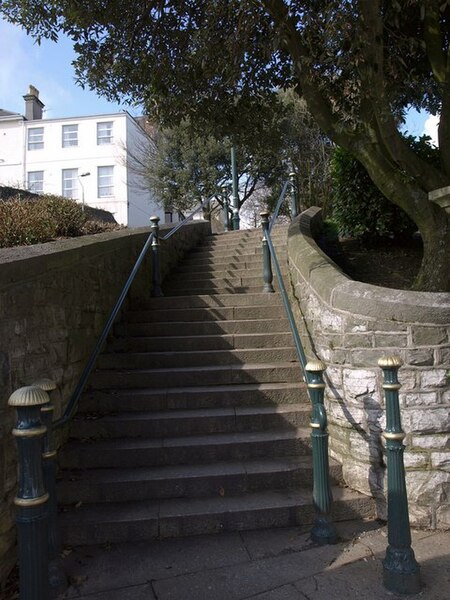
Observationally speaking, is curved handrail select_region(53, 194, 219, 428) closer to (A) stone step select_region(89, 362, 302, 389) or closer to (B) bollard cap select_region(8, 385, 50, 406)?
(A) stone step select_region(89, 362, 302, 389)

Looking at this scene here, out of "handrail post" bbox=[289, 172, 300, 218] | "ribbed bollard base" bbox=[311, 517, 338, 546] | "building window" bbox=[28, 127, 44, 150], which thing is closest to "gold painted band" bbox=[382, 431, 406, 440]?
"ribbed bollard base" bbox=[311, 517, 338, 546]

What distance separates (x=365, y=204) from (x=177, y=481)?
517cm

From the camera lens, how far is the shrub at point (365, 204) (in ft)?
23.5

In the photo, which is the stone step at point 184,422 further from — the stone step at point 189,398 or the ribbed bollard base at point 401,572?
the ribbed bollard base at point 401,572

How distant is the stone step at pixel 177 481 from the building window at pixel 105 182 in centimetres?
2610

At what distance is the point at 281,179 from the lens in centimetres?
2222

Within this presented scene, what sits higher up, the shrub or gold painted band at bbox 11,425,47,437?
Answer: the shrub

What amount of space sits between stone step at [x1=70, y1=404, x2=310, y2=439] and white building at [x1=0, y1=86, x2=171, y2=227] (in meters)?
24.0

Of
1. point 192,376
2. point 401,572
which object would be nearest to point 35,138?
point 192,376

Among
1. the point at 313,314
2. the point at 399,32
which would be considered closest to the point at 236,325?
the point at 313,314

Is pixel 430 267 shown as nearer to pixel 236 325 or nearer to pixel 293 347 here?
pixel 293 347

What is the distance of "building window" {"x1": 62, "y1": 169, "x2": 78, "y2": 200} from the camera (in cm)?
2862

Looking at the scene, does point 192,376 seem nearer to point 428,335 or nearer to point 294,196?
point 428,335

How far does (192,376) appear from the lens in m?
4.82
